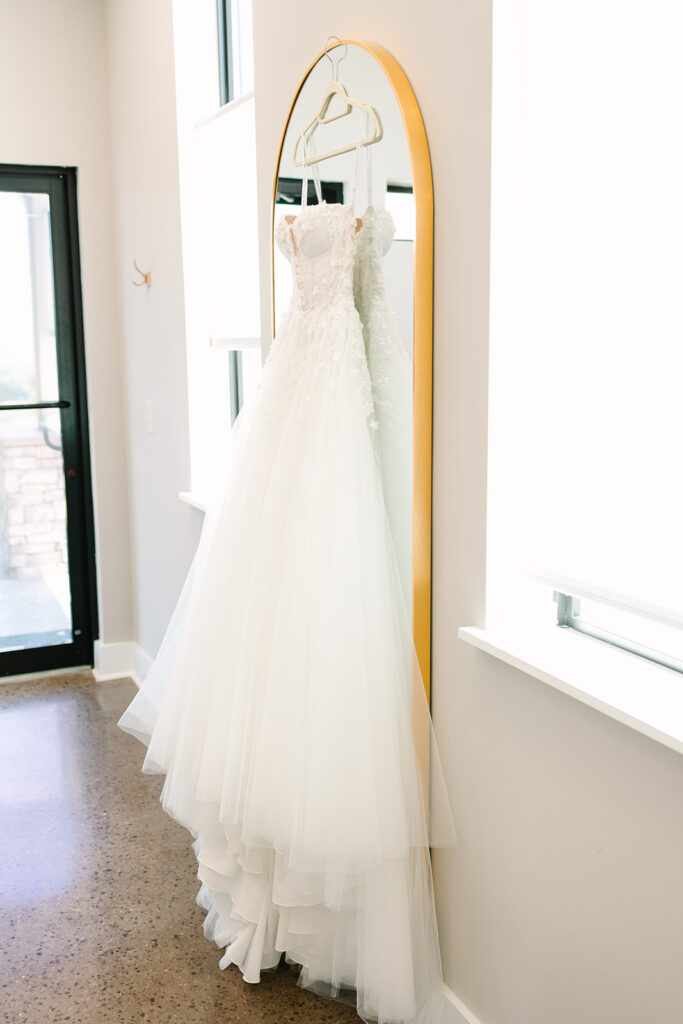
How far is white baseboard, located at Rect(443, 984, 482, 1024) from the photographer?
1.67 m

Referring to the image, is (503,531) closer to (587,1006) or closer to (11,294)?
(587,1006)

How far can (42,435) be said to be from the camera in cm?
391

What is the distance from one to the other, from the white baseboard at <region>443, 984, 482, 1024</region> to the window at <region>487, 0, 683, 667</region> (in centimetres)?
73

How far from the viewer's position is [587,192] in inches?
52.1

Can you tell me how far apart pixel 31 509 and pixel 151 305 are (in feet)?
3.64

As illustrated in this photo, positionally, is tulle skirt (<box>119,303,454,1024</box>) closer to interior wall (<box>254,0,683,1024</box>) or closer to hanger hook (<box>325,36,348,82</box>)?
interior wall (<box>254,0,683,1024</box>)

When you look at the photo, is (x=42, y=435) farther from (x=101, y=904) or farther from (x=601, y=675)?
(x=601, y=675)

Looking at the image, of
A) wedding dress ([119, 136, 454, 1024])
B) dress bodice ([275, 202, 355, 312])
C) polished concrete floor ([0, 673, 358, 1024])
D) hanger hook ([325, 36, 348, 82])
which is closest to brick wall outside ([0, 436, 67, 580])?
polished concrete floor ([0, 673, 358, 1024])

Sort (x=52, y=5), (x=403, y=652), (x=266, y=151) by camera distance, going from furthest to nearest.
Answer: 1. (x=52, y=5)
2. (x=266, y=151)
3. (x=403, y=652)

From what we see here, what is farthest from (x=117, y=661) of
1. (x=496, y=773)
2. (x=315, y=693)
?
(x=496, y=773)

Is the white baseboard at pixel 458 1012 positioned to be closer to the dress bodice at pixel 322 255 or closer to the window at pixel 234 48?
the dress bodice at pixel 322 255

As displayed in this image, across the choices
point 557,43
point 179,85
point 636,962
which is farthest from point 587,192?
point 179,85

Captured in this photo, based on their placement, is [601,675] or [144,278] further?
[144,278]

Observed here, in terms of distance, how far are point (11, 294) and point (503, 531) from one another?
2.86 meters
